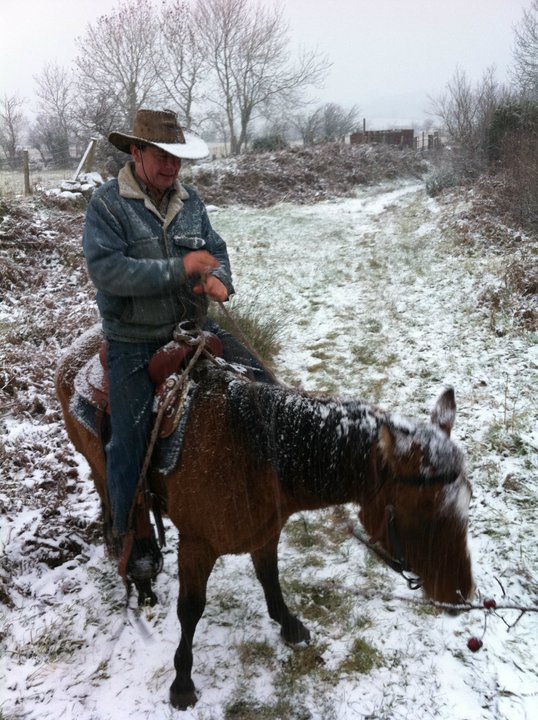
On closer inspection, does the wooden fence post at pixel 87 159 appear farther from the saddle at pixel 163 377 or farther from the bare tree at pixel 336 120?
the bare tree at pixel 336 120

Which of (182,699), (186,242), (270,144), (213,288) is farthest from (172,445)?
(270,144)

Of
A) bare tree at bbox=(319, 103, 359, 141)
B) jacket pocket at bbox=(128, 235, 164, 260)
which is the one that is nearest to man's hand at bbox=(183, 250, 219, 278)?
jacket pocket at bbox=(128, 235, 164, 260)

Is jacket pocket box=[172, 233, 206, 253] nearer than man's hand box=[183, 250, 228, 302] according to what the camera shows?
No

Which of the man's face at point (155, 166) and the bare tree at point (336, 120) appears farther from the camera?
the bare tree at point (336, 120)

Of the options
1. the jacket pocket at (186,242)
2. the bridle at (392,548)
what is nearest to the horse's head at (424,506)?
the bridle at (392,548)

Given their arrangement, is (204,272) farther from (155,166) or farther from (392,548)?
(392,548)

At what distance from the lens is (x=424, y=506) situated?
5.99 feet

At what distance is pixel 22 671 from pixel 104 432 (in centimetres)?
145

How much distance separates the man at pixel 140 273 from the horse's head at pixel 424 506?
102 cm

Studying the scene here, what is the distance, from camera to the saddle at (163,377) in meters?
2.33

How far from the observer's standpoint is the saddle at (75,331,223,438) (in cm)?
233

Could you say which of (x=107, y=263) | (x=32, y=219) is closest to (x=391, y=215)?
(x=32, y=219)

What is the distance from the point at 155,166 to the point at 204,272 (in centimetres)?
64

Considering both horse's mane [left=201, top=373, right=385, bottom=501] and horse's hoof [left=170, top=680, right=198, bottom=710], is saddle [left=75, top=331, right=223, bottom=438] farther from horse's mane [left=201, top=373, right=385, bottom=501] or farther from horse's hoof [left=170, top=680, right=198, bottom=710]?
horse's hoof [left=170, top=680, right=198, bottom=710]
